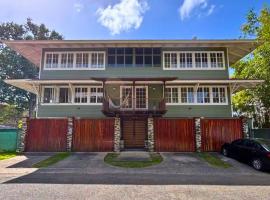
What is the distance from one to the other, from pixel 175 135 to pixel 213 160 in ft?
11.6

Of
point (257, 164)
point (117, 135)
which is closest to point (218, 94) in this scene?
point (257, 164)

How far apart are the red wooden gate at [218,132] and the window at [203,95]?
124 inches

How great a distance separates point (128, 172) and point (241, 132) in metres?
9.90

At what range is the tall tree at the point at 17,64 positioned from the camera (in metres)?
34.4

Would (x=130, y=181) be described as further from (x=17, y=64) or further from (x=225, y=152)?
(x=17, y=64)

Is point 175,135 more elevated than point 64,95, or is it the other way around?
point 64,95

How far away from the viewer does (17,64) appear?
3459cm

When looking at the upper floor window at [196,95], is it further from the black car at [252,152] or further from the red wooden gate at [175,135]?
the black car at [252,152]

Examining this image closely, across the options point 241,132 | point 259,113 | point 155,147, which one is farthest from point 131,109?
point 259,113

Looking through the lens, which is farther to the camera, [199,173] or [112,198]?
[199,173]

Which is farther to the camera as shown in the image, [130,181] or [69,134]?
[69,134]

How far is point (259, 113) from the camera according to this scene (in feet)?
84.3

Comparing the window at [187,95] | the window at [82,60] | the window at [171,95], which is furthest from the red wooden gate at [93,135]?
the window at [187,95]

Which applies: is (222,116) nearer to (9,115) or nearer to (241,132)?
(241,132)
